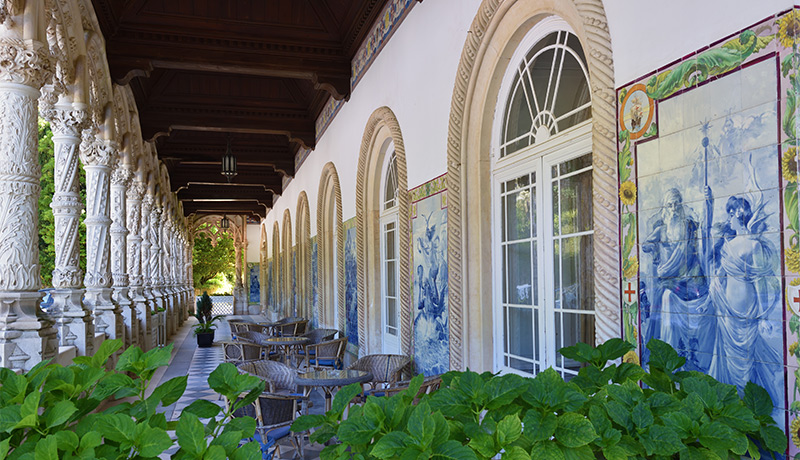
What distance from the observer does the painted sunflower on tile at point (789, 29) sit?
2023 millimetres

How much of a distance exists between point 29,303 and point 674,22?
4.61 metres

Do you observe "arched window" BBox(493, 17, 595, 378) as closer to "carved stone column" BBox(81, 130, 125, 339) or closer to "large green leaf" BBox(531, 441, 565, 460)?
"large green leaf" BBox(531, 441, 565, 460)

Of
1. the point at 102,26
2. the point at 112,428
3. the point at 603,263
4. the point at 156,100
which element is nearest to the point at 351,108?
the point at 102,26

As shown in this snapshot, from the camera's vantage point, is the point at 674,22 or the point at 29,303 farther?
the point at 29,303

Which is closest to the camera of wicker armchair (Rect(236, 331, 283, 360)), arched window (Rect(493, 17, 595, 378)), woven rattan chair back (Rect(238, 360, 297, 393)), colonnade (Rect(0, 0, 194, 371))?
arched window (Rect(493, 17, 595, 378))

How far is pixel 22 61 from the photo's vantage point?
14.7 ft

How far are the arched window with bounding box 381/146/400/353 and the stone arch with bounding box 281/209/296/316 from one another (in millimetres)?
8607

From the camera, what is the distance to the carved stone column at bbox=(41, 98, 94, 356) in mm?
6453

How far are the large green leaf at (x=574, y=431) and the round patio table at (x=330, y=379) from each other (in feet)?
11.4

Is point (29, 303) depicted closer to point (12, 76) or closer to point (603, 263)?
point (12, 76)

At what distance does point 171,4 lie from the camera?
7949mm

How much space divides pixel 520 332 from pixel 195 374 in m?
7.09

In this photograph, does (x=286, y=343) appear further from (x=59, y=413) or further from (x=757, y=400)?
(x=59, y=413)

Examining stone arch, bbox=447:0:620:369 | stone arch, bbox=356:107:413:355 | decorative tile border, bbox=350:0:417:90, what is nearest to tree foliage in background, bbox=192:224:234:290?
decorative tile border, bbox=350:0:417:90
